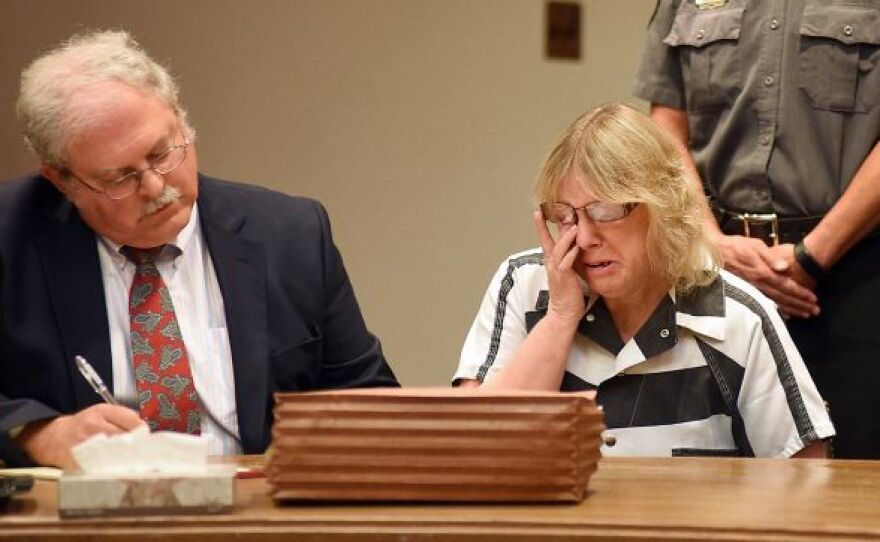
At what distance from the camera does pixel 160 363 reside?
2.76 metres

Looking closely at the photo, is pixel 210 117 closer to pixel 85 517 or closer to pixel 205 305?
pixel 205 305

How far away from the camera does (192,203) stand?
283 cm

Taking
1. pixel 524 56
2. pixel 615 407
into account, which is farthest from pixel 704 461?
pixel 524 56

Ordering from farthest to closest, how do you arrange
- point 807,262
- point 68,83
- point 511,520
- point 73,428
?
point 807,262
point 68,83
point 73,428
point 511,520

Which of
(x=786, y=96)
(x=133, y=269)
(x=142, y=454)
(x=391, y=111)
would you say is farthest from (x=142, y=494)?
(x=391, y=111)

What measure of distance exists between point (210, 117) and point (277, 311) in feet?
7.65

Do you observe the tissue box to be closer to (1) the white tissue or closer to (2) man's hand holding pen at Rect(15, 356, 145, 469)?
(1) the white tissue

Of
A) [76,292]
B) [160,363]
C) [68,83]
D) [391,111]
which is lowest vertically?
[391,111]

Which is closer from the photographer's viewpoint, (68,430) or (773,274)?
(68,430)

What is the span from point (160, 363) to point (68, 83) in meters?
0.51

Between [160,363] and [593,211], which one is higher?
[593,211]

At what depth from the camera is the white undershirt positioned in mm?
2781

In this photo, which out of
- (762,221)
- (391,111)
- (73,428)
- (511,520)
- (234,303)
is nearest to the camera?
(511,520)

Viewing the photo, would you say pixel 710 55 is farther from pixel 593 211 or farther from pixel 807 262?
Result: pixel 593 211
